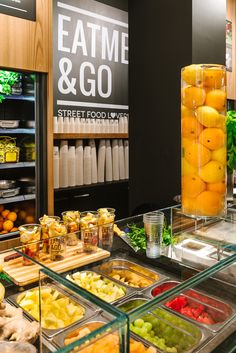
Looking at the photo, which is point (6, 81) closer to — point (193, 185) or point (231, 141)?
point (231, 141)

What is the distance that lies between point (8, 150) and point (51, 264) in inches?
75.6

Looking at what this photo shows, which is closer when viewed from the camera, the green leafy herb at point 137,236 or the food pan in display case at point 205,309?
the food pan in display case at point 205,309

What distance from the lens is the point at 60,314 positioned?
112cm

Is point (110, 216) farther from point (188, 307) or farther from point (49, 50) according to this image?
point (49, 50)

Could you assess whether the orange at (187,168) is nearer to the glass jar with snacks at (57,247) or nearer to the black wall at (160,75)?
the glass jar with snacks at (57,247)

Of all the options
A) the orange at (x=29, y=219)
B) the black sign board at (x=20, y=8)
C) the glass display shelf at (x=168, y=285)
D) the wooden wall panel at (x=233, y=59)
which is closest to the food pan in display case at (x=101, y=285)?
the glass display shelf at (x=168, y=285)

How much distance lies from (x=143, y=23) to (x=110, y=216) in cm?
187

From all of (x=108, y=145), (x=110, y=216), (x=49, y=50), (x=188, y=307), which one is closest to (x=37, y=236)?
(x=110, y=216)

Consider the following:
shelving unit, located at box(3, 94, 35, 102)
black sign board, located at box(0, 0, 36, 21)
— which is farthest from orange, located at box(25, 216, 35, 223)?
black sign board, located at box(0, 0, 36, 21)

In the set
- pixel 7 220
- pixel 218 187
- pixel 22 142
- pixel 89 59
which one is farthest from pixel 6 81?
pixel 218 187

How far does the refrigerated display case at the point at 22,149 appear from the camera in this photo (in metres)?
2.97

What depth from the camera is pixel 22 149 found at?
3.16m

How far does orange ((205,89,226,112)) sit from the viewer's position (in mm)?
1074

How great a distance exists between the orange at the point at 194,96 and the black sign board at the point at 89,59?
2.95 meters
